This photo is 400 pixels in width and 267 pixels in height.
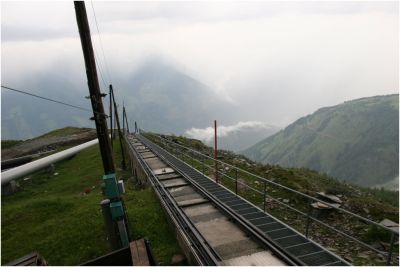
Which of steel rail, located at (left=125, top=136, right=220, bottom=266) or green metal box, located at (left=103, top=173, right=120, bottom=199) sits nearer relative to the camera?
steel rail, located at (left=125, top=136, right=220, bottom=266)

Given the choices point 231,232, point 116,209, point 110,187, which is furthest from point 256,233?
point 110,187

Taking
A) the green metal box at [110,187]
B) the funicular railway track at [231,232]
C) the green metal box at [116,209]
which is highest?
the green metal box at [110,187]

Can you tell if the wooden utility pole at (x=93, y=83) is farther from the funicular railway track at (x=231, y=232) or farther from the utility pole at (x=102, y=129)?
the funicular railway track at (x=231, y=232)

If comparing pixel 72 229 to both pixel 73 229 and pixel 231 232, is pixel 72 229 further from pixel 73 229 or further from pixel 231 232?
Answer: pixel 231 232

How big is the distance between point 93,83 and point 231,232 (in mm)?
7260

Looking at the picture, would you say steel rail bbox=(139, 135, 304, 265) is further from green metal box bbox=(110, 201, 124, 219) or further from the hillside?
green metal box bbox=(110, 201, 124, 219)

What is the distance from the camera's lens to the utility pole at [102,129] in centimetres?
1073

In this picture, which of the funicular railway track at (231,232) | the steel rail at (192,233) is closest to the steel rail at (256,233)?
the funicular railway track at (231,232)

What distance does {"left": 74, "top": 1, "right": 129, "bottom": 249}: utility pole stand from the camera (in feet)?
35.2

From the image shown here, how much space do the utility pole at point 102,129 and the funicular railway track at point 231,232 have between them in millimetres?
2074

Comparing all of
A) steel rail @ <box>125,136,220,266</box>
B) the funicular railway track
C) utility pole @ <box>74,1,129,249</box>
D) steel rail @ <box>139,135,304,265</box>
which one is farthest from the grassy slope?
steel rail @ <box>139,135,304,265</box>

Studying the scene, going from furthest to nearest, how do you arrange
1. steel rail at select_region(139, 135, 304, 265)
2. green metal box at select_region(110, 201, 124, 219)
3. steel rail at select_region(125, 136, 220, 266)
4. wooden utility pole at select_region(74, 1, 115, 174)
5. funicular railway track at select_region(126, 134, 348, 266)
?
green metal box at select_region(110, 201, 124, 219) < wooden utility pole at select_region(74, 1, 115, 174) < steel rail at select_region(125, 136, 220, 266) < funicular railway track at select_region(126, 134, 348, 266) < steel rail at select_region(139, 135, 304, 265)

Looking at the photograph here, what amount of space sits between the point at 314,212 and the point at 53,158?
1315cm

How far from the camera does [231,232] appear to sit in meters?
10.7
